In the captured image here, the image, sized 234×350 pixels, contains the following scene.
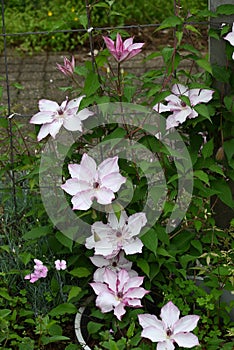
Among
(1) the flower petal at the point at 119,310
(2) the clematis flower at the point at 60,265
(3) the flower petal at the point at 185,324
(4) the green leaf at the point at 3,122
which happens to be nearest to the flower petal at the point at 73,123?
(4) the green leaf at the point at 3,122

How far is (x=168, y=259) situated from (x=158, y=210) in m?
0.18

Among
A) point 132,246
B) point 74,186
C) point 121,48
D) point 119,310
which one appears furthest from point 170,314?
point 121,48

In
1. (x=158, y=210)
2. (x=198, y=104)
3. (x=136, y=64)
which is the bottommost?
(x=136, y=64)

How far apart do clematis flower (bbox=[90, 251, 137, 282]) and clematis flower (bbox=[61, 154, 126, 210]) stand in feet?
0.87

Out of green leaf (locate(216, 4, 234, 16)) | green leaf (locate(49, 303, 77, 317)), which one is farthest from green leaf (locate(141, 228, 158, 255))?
green leaf (locate(216, 4, 234, 16))

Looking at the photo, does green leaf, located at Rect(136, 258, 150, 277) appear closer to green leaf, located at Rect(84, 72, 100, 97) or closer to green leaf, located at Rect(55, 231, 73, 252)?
green leaf, located at Rect(55, 231, 73, 252)

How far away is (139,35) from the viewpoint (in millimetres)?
6602

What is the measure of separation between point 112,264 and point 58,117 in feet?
1.77

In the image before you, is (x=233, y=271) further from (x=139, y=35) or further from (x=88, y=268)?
(x=139, y=35)

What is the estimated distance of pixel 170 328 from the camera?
2.47 meters

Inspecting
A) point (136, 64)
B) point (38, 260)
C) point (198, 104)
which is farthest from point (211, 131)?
point (136, 64)

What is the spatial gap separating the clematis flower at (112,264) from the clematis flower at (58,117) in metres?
0.46

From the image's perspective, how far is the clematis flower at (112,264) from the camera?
2709mm

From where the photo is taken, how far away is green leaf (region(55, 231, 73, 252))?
273 centimetres
